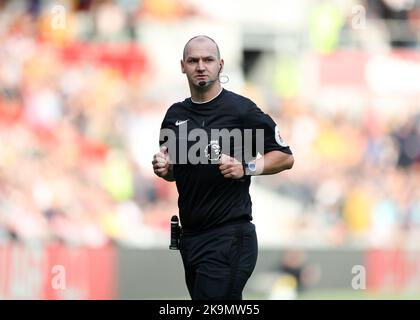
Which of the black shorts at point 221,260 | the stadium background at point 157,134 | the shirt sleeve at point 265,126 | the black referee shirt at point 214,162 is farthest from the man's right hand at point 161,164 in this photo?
the stadium background at point 157,134

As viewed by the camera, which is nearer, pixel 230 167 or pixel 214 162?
pixel 230 167

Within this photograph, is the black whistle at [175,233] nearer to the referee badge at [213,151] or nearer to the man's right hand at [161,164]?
the man's right hand at [161,164]

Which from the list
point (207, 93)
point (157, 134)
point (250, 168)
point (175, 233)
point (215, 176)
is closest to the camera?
point (250, 168)

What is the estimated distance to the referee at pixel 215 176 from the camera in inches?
289

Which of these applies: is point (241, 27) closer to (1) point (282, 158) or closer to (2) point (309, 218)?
(2) point (309, 218)

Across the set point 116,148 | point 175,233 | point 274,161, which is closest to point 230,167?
point 274,161

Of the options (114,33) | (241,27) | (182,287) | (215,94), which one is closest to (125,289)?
(182,287)

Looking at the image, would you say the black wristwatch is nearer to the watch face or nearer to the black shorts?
the watch face

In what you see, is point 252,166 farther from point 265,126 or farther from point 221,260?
point 221,260

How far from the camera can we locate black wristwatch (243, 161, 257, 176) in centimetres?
726

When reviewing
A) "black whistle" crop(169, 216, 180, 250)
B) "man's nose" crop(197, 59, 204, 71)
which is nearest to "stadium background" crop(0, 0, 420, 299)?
"black whistle" crop(169, 216, 180, 250)

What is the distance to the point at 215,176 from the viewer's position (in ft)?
24.2

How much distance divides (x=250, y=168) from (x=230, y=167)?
209 millimetres

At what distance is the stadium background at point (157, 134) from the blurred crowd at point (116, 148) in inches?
1.0
